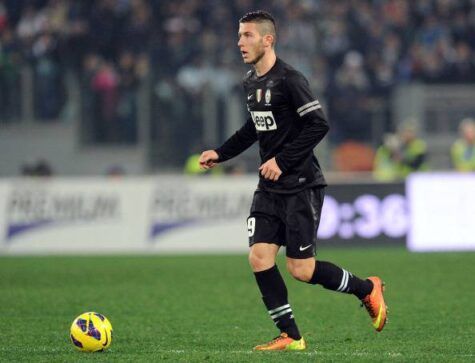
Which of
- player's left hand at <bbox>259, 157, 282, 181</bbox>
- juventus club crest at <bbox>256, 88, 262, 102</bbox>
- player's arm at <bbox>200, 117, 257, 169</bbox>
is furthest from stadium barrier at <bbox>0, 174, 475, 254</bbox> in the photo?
player's left hand at <bbox>259, 157, 282, 181</bbox>

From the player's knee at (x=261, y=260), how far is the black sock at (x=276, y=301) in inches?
1.1

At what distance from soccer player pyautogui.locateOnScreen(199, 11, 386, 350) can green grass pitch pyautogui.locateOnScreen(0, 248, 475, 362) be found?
45 cm

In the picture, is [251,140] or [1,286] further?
[1,286]

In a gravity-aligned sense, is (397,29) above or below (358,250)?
above

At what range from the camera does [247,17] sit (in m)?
7.53

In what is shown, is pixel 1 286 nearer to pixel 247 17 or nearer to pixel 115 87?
pixel 247 17

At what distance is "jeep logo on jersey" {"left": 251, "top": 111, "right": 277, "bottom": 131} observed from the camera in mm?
7531

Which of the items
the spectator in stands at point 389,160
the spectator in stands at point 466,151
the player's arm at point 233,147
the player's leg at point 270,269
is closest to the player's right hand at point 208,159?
the player's arm at point 233,147

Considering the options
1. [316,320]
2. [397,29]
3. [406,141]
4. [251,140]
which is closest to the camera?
[251,140]

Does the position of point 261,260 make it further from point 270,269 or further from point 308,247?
point 308,247

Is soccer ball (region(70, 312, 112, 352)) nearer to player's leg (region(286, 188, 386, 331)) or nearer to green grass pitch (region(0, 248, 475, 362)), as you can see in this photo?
green grass pitch (region(0, 248, 475, 362))

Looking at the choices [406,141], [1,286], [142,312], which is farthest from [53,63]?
[142,312]

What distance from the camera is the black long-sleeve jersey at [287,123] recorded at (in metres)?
7.38

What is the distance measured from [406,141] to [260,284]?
12176mm
